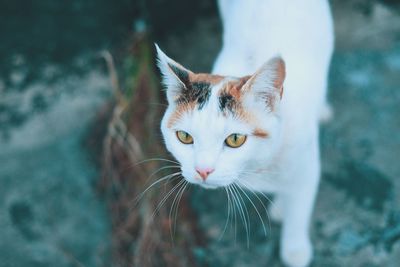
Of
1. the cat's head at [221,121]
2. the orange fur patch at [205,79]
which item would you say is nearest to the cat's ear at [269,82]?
the cat's head at [221,121]

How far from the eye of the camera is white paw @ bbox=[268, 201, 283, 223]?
2.28 metres

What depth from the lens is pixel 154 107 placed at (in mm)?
2637

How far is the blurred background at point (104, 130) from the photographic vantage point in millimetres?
2283

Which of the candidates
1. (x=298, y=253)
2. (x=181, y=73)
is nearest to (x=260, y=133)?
(x=181, y=73)

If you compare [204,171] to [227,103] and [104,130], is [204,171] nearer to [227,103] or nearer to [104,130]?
[227,103]

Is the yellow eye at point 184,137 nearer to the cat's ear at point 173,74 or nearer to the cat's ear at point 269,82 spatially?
the cat's ear at point 173,74

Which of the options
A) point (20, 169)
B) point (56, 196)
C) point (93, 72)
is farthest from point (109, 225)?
point (93, 72)

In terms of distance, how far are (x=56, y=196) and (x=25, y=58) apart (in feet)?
2.91

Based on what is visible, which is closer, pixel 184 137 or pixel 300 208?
pixel 184 137

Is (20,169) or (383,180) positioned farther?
(20,169)

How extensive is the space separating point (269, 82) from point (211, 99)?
0.18 m

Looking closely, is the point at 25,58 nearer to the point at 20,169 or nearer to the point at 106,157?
the point at 20,169

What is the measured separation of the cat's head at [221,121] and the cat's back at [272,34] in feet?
0.79

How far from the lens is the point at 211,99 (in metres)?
1.53
